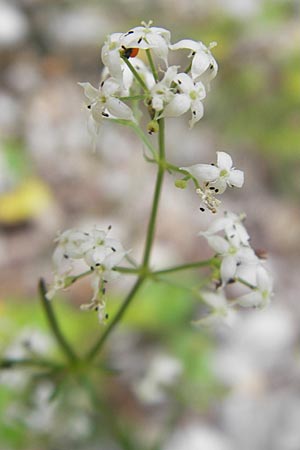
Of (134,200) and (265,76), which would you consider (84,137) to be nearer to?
(134,200)

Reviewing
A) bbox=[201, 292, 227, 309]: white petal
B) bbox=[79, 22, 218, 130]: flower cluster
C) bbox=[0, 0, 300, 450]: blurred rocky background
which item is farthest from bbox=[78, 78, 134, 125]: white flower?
bbox=[0, 0, 300, 450]: blurred rocky background

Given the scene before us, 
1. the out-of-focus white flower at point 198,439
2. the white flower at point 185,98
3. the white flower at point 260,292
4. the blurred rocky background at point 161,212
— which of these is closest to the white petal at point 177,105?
the white flower at point 185,98

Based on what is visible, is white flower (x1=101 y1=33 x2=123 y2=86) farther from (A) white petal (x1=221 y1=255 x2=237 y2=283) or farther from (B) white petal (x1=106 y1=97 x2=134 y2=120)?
(A) white petal (x1=221 y1=255 x2=237 y2=283)

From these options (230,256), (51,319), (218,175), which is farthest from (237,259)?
(51,319)

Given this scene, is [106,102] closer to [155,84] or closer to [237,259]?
[155,84]

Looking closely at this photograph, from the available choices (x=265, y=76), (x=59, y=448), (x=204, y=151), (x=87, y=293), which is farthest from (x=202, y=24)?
(x=59, y=448)
